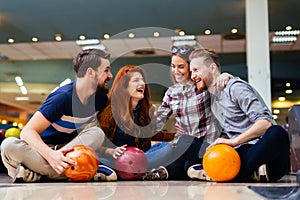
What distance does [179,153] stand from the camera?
240 centimetres

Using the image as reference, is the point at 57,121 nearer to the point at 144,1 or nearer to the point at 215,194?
the point at 215,194

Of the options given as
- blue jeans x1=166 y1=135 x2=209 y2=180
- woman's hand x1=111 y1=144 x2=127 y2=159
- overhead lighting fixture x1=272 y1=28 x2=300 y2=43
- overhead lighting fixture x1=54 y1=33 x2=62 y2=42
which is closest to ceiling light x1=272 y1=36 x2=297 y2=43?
overhead lighting fixture x1=272 y1=28 x2=300 y2=43

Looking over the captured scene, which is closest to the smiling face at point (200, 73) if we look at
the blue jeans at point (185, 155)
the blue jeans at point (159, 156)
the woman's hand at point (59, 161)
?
the blue jeans at point (185, 155)

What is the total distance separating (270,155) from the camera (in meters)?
2.10

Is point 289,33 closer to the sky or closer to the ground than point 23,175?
closer to the sky

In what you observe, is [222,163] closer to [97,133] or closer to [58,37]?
[97,133]

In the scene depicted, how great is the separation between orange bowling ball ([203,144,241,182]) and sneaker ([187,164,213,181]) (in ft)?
0.51

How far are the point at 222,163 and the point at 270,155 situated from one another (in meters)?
0.26

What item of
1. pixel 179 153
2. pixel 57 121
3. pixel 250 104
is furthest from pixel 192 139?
pixel 57 121

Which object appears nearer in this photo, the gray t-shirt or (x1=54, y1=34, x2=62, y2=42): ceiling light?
the gray t-shirt

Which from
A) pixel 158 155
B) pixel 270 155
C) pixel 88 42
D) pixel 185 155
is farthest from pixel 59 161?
pixel 88 42

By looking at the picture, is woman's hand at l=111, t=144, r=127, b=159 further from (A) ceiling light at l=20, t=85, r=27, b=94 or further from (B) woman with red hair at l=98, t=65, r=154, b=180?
(A) ceiling light at l=20, t=85, r=27, b=94

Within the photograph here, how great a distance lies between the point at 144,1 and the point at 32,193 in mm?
3524

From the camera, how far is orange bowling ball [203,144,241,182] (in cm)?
A: 205
